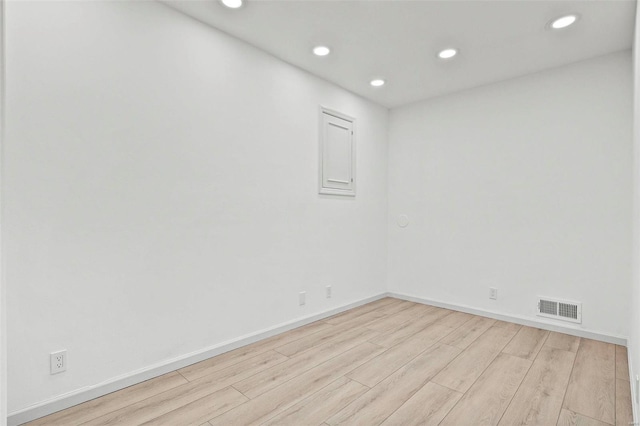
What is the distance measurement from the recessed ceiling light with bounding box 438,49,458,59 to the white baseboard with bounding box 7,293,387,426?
281 cm

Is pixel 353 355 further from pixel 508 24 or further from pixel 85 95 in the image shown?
pixel 508 24

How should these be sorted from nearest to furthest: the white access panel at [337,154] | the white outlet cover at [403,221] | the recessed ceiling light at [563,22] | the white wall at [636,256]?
the white wall at [636,256] → the recessed ceiling light at [563,22] → the white access panel at [337,154] → the white outlet cover at [403,221]

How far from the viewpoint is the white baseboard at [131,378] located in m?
1.76

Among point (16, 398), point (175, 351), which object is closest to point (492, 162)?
point (175, 351)

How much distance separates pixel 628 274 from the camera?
2.82m

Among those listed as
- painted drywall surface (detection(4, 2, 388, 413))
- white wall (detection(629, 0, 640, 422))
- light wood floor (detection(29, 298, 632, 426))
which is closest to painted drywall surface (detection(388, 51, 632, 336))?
light wood floor (detection(29, 298, 632, 426))

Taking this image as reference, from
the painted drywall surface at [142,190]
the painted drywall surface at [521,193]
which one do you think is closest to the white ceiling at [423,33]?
the painted drywall surface at [142,190]

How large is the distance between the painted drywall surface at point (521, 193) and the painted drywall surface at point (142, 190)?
5.21ft

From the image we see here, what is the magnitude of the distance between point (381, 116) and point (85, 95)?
3.32m

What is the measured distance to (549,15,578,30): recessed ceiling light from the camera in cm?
238

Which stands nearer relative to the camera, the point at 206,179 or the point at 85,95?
the point at 85,95

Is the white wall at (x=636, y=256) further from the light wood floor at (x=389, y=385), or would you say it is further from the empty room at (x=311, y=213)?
the light wood floor at (x=389, y=385)

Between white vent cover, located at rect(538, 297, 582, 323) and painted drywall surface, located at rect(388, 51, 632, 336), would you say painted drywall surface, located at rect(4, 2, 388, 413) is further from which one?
white vent cover, located at rect(538, 297, 582, 323)

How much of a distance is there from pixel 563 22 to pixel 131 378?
12.8 ft
